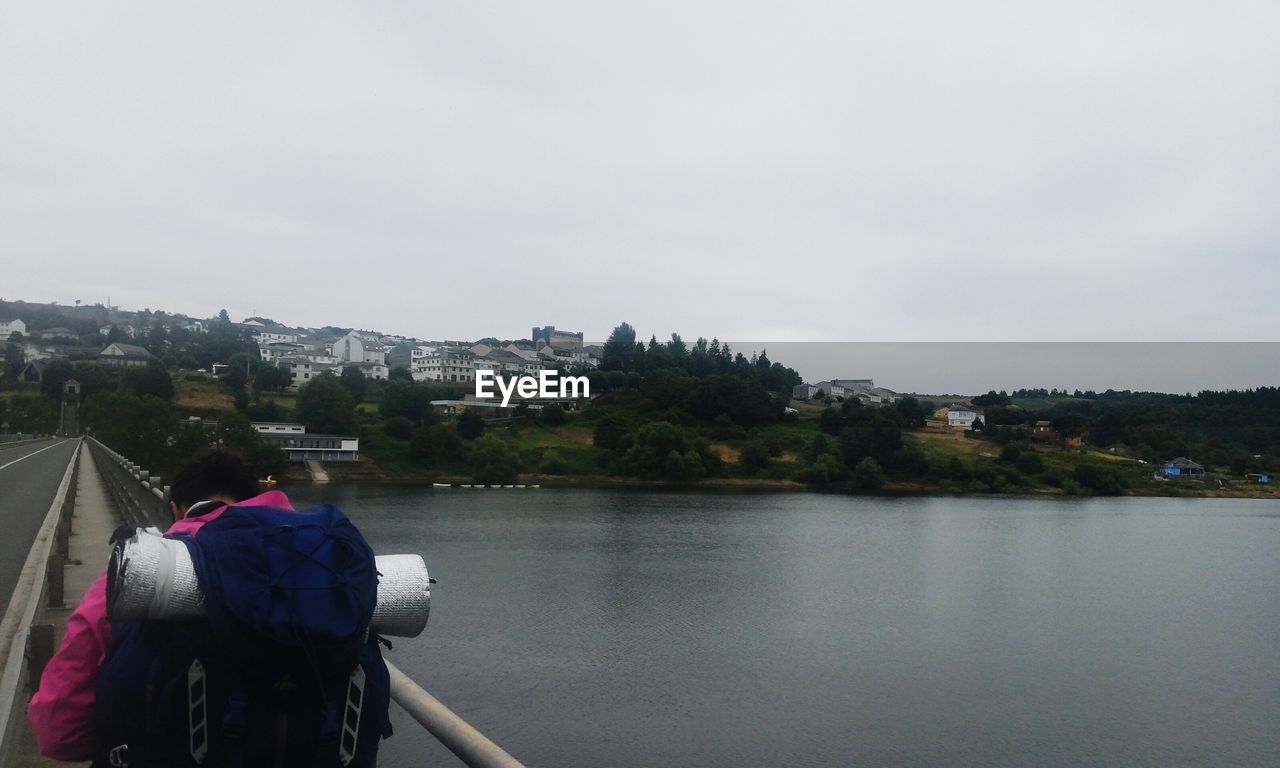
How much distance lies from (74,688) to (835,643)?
67.1 feet

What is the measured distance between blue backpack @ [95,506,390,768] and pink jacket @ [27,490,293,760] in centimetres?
4

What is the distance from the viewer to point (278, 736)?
187 cm

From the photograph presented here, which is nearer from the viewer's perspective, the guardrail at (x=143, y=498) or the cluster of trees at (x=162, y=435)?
the guardrail at (x=143, y=498)

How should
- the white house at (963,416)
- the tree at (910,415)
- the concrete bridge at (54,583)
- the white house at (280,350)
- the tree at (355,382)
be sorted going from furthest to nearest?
1. the white house at (280,350)
2. the white house at (963,416)
3. the tree at (910,415)
4. the tree at (355,382)
5. the concrete bridge at (54,583)

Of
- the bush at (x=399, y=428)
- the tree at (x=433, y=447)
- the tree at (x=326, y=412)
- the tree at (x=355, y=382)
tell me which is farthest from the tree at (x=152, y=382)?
the tree at (x=433, y=447)

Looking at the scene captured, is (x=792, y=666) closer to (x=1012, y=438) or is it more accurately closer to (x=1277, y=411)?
(x=1012, y=438)

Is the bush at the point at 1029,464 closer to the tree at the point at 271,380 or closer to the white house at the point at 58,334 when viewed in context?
the tree at the point at 271,380

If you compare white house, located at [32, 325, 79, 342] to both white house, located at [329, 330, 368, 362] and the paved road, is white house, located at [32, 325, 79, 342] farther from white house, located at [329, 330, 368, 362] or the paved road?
the paved road

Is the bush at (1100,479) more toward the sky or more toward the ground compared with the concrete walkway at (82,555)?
more toward the ground

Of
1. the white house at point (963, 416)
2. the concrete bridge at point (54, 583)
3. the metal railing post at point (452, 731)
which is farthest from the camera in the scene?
the white house at point (963, 416)

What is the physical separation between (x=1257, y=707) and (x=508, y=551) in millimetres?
20599

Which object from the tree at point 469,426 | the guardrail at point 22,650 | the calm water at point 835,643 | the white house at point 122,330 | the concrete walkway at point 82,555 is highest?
the white house at point 122,330

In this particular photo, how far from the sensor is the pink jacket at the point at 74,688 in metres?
1.86

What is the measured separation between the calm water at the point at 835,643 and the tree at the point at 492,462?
1417cm
